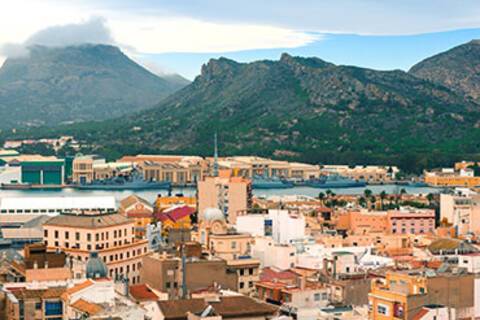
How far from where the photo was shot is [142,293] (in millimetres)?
20219

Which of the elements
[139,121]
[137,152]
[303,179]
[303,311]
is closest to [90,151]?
[137,152]

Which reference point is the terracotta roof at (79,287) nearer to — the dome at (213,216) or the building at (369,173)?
the dome at (213,216)

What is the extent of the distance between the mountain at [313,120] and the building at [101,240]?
67171 mm

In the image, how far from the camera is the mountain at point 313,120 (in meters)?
105

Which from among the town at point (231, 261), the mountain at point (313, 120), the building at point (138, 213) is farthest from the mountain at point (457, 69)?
the building at point (138, 213)

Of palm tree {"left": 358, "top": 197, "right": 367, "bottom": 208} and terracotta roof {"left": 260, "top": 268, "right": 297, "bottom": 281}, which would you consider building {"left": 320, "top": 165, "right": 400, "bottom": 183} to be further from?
terracotta roof {"left": 260, "top": 268, "right": 297, "bottom": 281}

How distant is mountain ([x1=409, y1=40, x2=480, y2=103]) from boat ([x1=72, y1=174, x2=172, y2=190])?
83.5m

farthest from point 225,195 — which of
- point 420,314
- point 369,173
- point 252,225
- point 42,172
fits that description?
point 42,172

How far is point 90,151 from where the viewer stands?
110625 millimetres

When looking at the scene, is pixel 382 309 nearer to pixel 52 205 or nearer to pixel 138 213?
pixel 138 213

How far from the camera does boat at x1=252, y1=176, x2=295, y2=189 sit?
8275 cm

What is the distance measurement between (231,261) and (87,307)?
726 cm

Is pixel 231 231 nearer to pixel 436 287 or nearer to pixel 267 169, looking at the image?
pixel 436 287

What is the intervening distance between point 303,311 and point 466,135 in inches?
3674
